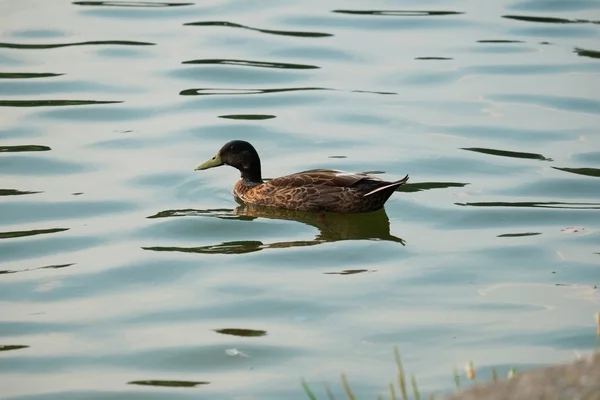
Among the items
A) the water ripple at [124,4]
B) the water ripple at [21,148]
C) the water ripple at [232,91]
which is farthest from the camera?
the water ripple at [124,4]

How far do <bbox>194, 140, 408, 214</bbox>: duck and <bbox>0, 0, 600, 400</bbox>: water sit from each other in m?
0.15

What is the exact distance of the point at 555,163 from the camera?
12.6 meters

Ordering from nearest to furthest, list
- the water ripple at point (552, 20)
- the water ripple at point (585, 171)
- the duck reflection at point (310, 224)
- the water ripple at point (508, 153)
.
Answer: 1. the duck reflection at point (310, 224)
2. the water ripple at point (585, 171)
3. the water ripple at point (508, 153)
4. the water ripple at point (552, 20)

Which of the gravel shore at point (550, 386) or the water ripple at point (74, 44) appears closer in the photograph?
the gravel shore at point (550, 386)

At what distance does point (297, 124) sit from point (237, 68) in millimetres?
2425

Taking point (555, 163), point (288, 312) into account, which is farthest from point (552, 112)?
point (288, 312)

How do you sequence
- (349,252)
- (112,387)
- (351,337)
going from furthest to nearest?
(349,252), (351,337), (112,387)

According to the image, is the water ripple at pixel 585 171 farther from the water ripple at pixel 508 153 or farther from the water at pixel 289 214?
the water ripple at pixel 508 153

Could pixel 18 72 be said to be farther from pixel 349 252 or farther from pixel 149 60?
pixel 349 252

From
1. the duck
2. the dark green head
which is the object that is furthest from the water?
the dark green head

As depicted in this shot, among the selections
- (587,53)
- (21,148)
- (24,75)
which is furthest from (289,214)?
(587,53)

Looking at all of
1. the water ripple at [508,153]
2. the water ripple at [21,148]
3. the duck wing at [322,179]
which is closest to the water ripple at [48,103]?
the water ripple at [21,148]

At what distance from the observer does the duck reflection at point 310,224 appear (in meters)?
10.5

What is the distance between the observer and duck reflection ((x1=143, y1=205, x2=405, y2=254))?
10531 mm
